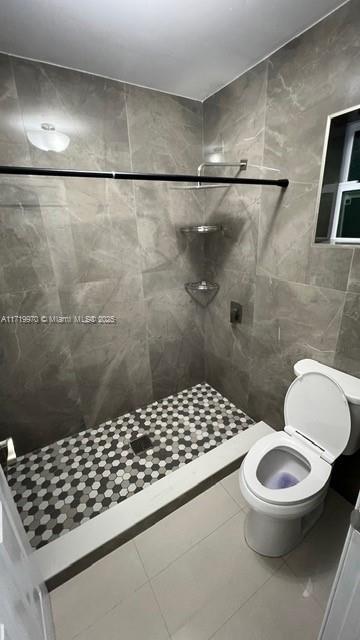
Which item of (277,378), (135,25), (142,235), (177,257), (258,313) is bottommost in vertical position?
(277,378)

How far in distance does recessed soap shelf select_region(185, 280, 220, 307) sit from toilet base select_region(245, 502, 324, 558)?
1487mm

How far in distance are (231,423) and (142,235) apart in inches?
63.3

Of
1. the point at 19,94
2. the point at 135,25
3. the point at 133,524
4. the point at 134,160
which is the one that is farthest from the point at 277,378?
the point at 19,94

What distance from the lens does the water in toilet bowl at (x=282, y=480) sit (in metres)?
1.38

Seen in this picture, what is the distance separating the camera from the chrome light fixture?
4.69 ft

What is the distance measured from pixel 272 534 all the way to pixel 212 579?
347mm

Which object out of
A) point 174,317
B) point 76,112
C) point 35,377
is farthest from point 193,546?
point 76,112

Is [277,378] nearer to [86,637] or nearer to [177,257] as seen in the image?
[177,257]

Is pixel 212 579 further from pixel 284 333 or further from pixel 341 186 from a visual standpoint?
pixel 341 186

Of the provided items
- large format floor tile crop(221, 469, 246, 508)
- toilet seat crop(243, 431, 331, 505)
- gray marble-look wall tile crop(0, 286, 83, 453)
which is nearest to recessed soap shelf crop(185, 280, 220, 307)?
gray marble-look wall tile crop(0, 286, 83, 453)

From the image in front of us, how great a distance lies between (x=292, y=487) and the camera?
3.84ft

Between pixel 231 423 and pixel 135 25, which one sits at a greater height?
pixel 135 25

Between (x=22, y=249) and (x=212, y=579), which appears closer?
(x=212, y=579)

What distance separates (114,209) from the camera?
174 centimetres
